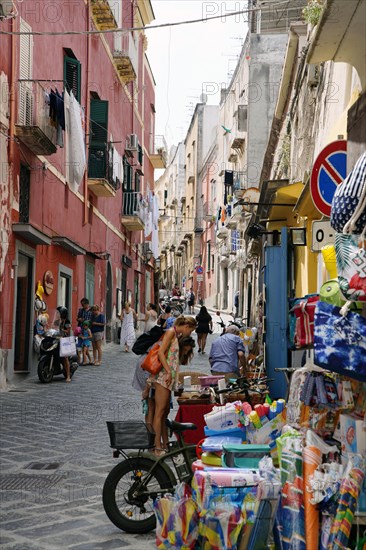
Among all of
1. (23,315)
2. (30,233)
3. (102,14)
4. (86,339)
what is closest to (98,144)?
(102,14)

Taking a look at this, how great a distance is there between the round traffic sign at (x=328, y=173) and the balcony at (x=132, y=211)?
24.0 m

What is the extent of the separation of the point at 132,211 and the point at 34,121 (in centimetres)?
1594

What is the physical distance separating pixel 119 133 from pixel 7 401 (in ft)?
59.5

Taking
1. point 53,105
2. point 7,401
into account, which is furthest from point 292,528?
point 53,105

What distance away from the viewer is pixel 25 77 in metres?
16.2

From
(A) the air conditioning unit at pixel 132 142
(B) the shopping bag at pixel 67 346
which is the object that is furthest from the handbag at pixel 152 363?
(A) the air conditioning unit at pixel 132 142

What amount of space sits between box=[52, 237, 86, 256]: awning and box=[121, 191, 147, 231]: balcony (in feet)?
33.7

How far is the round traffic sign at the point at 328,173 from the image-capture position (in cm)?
757

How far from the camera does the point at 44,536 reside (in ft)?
19.0

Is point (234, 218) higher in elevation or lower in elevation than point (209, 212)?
lower

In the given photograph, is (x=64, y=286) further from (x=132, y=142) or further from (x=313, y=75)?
(x=132, y=142)

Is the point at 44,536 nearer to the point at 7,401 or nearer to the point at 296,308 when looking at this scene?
the point at 296,308

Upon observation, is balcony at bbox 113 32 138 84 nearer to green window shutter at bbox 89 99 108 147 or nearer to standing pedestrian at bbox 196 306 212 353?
green window shutter at bbox 89 99 108 147

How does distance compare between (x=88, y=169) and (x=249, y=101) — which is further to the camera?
(x=249, y=101)
